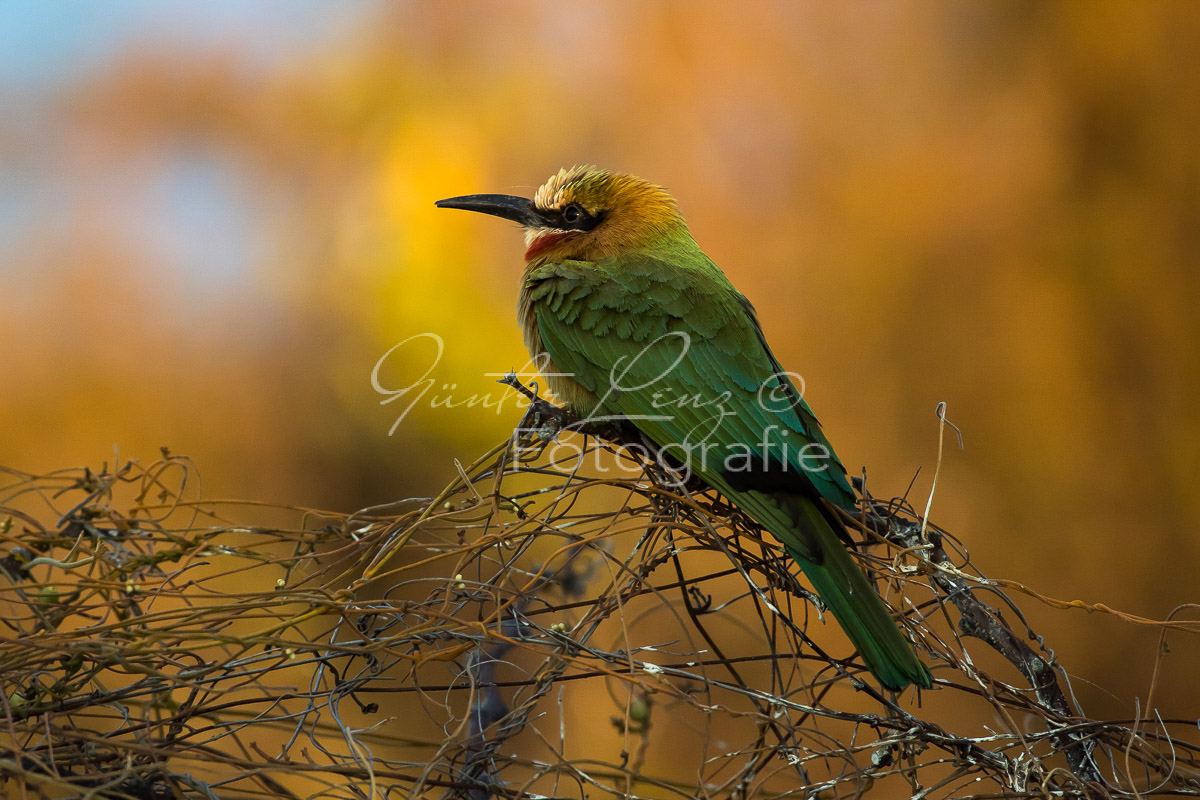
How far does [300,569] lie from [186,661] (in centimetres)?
31

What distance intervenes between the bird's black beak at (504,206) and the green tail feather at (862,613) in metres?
1.92

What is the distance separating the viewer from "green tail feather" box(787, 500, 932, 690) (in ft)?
6.97

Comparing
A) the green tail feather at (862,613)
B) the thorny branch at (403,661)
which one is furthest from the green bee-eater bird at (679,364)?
the thorny branch at (403,661)

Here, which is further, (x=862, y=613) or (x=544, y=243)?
(x=544, y=243)

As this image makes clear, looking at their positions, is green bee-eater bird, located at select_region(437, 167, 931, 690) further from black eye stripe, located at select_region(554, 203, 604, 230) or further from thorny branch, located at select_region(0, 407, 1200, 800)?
thorny branch, located at select_region(0, 407, 1200, 800)

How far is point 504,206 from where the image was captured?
3.91 meters

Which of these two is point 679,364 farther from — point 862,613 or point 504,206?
point 504,206

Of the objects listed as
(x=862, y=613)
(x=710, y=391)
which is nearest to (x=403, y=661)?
(x=862, y=613)

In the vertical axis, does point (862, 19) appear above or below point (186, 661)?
above

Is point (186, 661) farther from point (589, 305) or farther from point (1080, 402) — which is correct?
point (1080, 402)

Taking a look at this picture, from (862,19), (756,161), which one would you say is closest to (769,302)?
(756,161)

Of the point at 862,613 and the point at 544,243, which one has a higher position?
the point at 544,243

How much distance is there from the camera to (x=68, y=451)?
5.00m

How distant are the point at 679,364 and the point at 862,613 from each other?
109 centimetres
